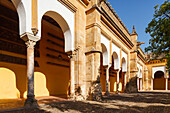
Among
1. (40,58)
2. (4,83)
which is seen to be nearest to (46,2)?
(40,58)

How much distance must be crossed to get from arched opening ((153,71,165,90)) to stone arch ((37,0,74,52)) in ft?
102

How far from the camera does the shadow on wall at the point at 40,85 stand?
332 inches

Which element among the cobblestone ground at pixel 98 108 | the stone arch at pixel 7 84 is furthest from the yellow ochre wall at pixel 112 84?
the stone arch at pixel 7 84

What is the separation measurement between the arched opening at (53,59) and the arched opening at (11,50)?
1.23 metres

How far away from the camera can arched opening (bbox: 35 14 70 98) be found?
361 inches

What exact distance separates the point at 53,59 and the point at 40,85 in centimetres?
236

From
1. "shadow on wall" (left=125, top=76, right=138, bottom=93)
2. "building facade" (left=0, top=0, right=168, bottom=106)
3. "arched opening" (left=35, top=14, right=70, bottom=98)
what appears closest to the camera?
"building facade" (left=0, top=0, right=168, bottom=106)

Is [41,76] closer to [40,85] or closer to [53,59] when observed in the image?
[40,85]

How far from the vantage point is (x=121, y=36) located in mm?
14367

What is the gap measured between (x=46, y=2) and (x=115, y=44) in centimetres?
926

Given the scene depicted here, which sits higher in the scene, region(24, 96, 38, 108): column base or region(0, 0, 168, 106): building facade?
region(0, 0, 168, 106): building facade

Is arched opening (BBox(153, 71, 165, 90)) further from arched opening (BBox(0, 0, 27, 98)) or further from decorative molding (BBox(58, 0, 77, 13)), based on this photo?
arched opening (BBox(0, 0, 27, 98))

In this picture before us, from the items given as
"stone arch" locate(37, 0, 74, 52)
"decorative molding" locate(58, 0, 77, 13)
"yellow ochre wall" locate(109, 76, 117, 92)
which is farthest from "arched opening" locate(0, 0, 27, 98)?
"yellow ochre wall" locate(109, 76, 117, 92)

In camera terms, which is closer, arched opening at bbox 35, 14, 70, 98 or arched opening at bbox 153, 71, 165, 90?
arched opening at bbox 35, 14, 70, 98
